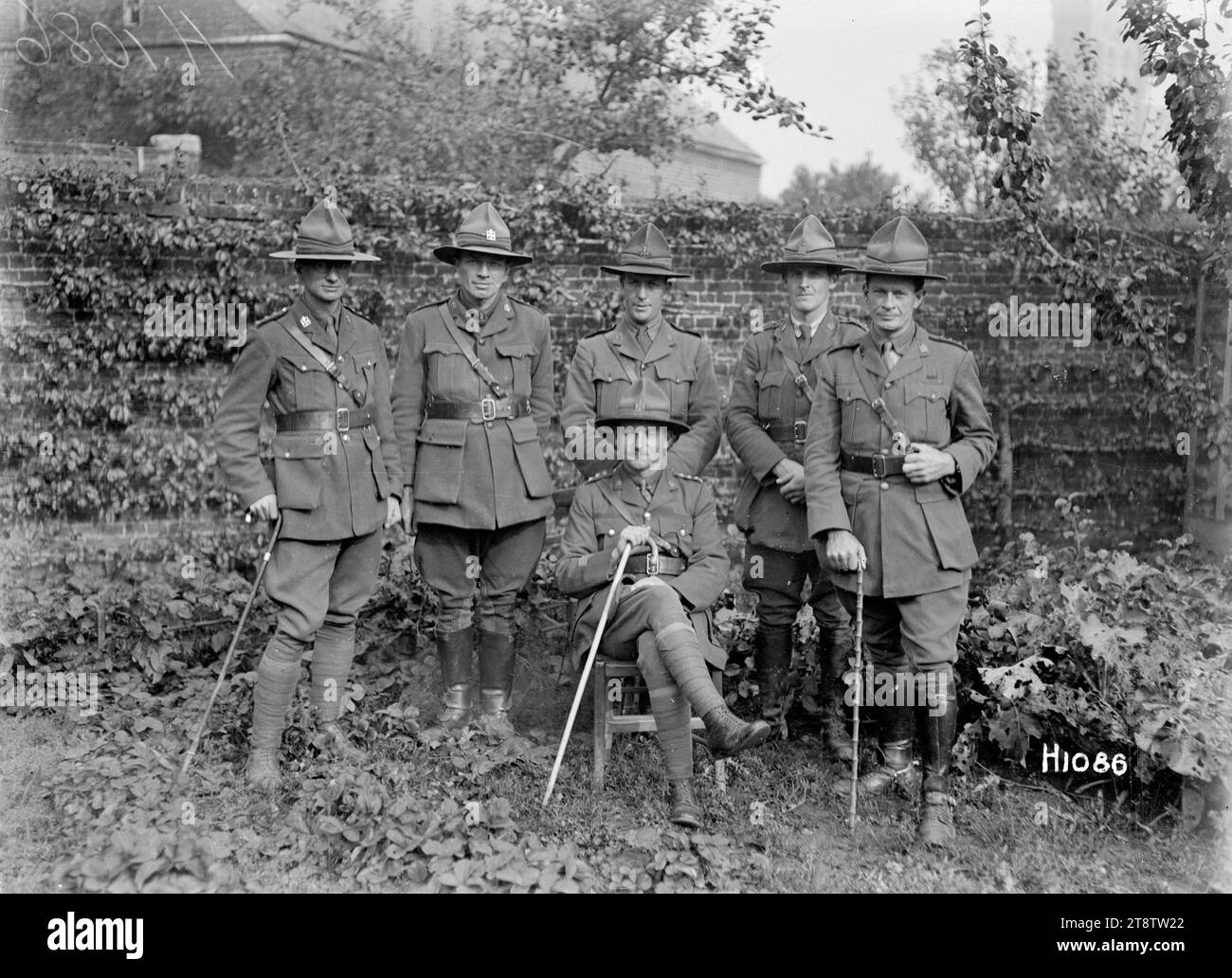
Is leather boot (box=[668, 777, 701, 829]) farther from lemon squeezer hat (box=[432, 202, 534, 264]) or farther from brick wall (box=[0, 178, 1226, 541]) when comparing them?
brick wall (box=[0, 178, 1226, 541])

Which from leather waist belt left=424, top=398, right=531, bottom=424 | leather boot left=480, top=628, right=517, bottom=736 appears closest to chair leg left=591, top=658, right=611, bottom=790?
leather boot left=480, top=628, right=517, bottom=736

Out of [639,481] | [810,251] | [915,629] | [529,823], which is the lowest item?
[529,823]

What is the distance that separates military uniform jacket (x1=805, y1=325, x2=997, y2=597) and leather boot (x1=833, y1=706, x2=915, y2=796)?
57cm

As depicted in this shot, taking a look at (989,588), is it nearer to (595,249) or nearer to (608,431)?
(608,431)

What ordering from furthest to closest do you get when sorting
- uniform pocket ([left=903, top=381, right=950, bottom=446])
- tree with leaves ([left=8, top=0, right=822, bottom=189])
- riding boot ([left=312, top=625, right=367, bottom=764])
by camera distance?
tree with leaves ([left=8, top=0, right=822, bottom=189])
riding boot ([left=312, top=625, right=367, bottom=764])
uniform pocket ([left=903, top=381, right=950, bottom=446])

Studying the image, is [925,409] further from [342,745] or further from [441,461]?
[342,745]

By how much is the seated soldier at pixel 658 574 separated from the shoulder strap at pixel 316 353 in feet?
3.79

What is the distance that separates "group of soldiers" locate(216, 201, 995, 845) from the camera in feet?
15.4

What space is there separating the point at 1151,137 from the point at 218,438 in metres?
7.62

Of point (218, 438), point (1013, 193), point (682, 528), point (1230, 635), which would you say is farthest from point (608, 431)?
point (1013, 193)

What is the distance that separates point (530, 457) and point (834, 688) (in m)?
1.78

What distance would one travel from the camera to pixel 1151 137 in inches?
357

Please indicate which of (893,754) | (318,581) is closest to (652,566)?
(893,754)

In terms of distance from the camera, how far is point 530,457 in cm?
542
